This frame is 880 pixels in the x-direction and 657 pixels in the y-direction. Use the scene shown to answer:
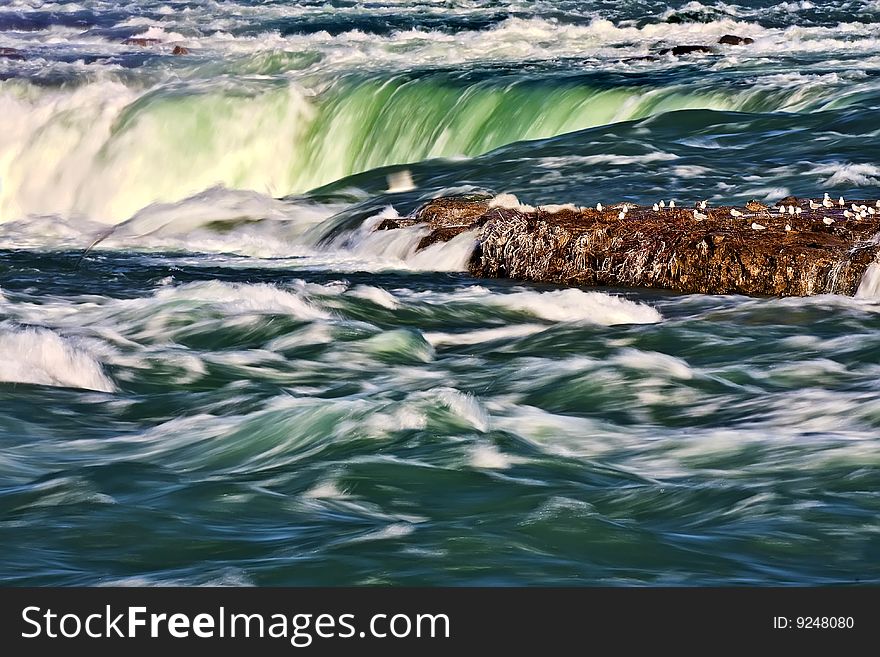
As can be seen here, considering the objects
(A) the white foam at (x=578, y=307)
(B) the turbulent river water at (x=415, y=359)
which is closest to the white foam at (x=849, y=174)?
(B) the turbulent river water at (x=415, y=359)

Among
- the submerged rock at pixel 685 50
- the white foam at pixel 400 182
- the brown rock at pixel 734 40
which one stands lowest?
the white foam at pixel 400 182

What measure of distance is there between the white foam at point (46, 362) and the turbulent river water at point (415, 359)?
0.08 feet

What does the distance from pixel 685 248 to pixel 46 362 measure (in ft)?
19.3

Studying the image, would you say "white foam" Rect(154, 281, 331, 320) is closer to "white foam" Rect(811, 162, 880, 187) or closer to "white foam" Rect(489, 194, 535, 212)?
"white foam" Rect(489, 194, 535, 212)

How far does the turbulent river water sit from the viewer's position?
6891mm

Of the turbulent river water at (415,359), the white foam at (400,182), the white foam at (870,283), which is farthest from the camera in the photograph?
the white foam at (400,182)

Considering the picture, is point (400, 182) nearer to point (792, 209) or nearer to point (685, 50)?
point (792, 209)

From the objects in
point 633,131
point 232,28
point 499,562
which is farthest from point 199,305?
point 232,28

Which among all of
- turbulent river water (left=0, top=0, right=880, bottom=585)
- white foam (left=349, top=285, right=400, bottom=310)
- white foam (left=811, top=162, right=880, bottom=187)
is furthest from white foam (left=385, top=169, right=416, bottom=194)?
white foam (left=349, top=285, right=400, bottom=310)

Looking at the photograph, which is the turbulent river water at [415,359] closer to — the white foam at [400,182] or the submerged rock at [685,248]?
the white foam at [400,182]

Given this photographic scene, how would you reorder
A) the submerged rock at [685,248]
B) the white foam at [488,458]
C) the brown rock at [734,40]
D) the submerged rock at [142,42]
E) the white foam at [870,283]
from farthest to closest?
the submerged rock at [142,42] → the brown rock at [734,40] → the submerged rock at [685,248] → the white foam at [870,283] → the white foam at [488,458]

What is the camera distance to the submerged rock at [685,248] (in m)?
13.2

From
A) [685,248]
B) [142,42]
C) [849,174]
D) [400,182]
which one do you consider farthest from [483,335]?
[142,42]

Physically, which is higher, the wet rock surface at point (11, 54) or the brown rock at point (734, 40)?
the brown rock at point (734, 40)
